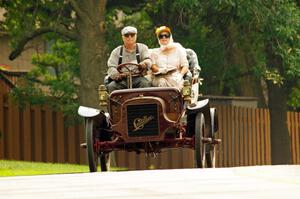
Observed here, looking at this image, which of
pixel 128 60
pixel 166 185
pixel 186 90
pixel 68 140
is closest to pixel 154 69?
pixel 128 60

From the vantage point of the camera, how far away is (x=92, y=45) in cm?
2497

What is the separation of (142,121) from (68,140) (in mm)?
12340

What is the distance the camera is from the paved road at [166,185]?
838cm

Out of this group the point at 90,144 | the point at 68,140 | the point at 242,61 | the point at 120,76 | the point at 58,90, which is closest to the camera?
the point at 90,144

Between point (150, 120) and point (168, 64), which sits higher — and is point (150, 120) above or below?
below

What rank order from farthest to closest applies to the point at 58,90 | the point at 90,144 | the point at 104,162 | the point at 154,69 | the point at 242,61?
1. the point at 242,61
2. the point at 58,90
3. the point at 104,162
4. the point at 154,69
5. the point at 90,144

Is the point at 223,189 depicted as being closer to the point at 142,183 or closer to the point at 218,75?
the point at 142,183

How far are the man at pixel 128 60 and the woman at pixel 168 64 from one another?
16cm

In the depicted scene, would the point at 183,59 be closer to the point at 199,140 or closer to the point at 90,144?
the point at 199,140

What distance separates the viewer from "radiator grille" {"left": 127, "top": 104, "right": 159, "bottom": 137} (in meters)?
15.7

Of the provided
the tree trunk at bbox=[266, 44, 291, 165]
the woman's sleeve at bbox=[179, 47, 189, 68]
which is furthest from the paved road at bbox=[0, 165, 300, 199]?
the tree trunk at bbox=[266, 44, 291, 165]

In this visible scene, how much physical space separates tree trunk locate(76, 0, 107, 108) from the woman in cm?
855

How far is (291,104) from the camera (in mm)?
31516

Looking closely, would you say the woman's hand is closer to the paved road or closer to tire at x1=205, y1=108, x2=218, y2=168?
tire at x1=205, y1=108, x2=218, y2=168
